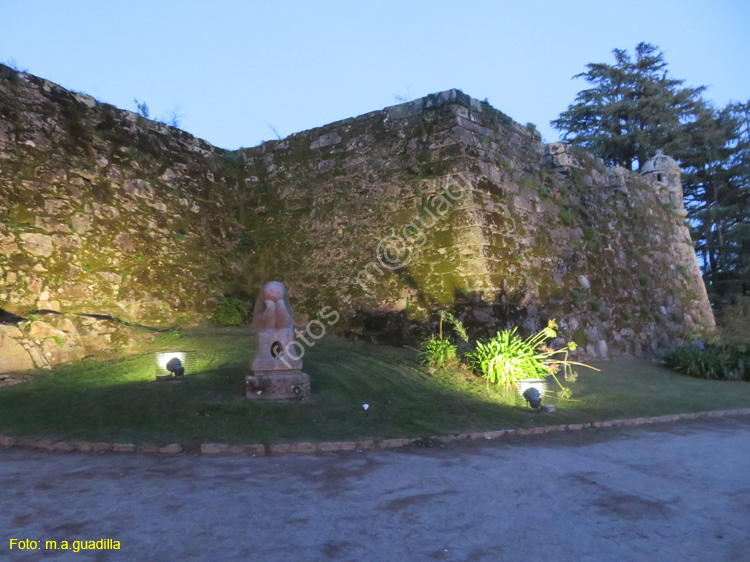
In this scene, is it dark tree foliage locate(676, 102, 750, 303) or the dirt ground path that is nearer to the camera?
the dirt ground path

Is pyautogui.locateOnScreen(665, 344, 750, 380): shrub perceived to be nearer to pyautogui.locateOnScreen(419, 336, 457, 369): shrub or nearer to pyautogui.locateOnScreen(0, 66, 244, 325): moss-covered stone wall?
pyautogui.locateOnScreen(419, 336, 457, 369): shrub

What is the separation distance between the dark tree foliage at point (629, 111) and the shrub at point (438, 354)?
19.2m


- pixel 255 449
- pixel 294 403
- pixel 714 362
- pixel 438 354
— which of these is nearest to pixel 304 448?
pixel 255 449

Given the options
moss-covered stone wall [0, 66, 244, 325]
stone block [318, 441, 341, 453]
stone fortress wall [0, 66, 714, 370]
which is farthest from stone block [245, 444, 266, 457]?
moss-covered stone wall [0, 66, 244, 325]

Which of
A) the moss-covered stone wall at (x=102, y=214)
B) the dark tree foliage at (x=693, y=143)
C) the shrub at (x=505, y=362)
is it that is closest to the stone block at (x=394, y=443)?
the shrub at (x=505, y=362)

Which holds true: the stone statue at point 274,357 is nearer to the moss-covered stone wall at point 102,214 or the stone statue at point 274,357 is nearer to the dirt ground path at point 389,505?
the dirt ground path at point 389,505

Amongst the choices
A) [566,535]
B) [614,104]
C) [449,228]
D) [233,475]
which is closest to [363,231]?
[449,228]

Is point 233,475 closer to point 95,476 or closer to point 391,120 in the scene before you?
point 95,476

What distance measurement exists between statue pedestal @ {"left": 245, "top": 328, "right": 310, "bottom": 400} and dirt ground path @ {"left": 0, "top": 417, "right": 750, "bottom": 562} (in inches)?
58.5

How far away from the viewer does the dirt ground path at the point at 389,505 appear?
254 cm

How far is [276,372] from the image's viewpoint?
5.80 m

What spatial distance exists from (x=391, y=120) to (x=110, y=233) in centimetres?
531

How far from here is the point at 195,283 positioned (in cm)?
979

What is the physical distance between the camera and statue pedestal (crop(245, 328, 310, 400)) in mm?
5707
